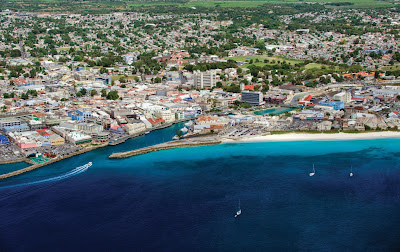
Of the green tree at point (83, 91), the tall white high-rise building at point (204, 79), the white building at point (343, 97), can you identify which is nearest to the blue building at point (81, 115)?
the green tree at point (83, 91)

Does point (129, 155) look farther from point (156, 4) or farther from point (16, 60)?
point (156, 4)

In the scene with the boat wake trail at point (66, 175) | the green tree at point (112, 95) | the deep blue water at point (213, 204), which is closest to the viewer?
the deep blue water at point (213, 204)

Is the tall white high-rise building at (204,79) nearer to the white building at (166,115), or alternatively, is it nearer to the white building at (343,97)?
the white building at (166,115)

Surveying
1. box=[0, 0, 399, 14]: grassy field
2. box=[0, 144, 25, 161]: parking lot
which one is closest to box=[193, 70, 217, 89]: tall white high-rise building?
box=[0, 144, 25, 161]: parking lot

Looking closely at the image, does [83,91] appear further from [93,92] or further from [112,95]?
[112,95]

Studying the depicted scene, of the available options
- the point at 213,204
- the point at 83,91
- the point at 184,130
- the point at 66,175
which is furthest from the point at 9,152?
the point at 83,91

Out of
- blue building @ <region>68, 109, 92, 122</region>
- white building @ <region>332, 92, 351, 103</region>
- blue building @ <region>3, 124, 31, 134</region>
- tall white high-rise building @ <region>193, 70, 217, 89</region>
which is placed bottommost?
blue building @ <region>3, 124, 31, 134</region>

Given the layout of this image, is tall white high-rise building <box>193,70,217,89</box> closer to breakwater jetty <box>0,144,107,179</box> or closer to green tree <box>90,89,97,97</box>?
green tree <box>90,89,97,97</box>
